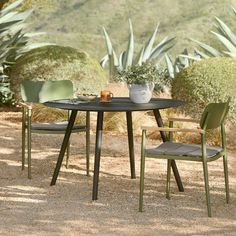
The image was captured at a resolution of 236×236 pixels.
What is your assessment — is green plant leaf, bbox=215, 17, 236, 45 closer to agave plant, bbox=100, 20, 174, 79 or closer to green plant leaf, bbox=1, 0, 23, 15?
agave plant, bbox=100, 20, 174, 79

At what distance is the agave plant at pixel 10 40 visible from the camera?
1253 centimetres

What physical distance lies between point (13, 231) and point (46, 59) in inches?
282

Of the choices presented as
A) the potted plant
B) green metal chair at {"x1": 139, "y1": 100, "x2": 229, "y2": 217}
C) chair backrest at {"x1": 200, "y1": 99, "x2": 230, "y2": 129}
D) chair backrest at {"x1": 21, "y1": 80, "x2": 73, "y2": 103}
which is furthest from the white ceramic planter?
chair backrest at {"x1": 21, "y1": 80, "x2": 73, "y2": 103}

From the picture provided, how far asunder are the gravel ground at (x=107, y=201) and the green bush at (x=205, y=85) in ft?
5.53

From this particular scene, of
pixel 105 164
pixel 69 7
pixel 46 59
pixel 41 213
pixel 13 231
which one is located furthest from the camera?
pixel 69 7

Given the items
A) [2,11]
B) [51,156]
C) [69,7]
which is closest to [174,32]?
[69,7]

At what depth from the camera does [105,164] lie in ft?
27.0

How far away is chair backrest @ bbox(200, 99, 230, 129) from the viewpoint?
6.00 m

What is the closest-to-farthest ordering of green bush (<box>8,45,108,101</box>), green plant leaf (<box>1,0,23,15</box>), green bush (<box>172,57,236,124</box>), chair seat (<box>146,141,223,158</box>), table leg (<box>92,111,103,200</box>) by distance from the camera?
chair seat (<box>146,141,223,158</box>), table leg (<box>92,111,103,200</box>), green bush (<box>172,57,236,124</box>), green bush (<box>8,45,108,101</box>), green plant leaf (<box>1,0,23,15</box>)

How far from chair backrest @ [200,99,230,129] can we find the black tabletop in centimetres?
62

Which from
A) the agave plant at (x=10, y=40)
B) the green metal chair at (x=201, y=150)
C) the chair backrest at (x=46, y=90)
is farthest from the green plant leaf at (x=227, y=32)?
the green metal chair at (x=201, y=150)

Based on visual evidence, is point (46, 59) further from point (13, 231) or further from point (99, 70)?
point (13, 231)

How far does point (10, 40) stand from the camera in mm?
12344

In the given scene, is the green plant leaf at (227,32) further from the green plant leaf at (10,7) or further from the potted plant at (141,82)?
the potted plant at (141,82)
